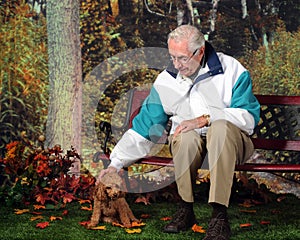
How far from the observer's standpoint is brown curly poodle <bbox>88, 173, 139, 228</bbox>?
176 inches

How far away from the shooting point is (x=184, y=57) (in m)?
4.43

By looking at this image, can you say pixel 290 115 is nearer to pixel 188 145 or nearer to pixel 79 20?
pixel 188 145

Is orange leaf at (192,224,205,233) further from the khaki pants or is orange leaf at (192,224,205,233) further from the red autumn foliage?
the red autumn foliage

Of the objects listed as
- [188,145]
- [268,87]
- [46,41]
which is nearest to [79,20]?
[46,41]

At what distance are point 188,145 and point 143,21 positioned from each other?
3019 millimetres

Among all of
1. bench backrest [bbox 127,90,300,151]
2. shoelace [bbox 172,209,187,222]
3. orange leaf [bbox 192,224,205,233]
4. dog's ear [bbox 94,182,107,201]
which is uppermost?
bench backrest [bbox 127,90,300,151]

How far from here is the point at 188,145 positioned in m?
4.34

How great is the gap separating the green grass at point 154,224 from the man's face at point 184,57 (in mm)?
1084

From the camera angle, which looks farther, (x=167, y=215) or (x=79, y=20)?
(x=79, y=20)

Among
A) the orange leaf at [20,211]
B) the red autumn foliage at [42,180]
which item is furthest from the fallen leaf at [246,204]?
the orange leaf at [20,211]

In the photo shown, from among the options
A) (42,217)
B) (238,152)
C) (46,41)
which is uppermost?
(46,41)

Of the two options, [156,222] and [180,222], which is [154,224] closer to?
[156,222]

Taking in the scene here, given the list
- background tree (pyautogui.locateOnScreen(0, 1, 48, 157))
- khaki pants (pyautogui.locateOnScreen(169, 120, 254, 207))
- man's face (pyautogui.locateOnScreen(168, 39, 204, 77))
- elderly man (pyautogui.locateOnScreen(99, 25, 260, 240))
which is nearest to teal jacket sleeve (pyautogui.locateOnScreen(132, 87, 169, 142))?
elderly man (pyautogui.locateOnScreen(99, 25, 260, 240))

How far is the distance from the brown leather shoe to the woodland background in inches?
103
